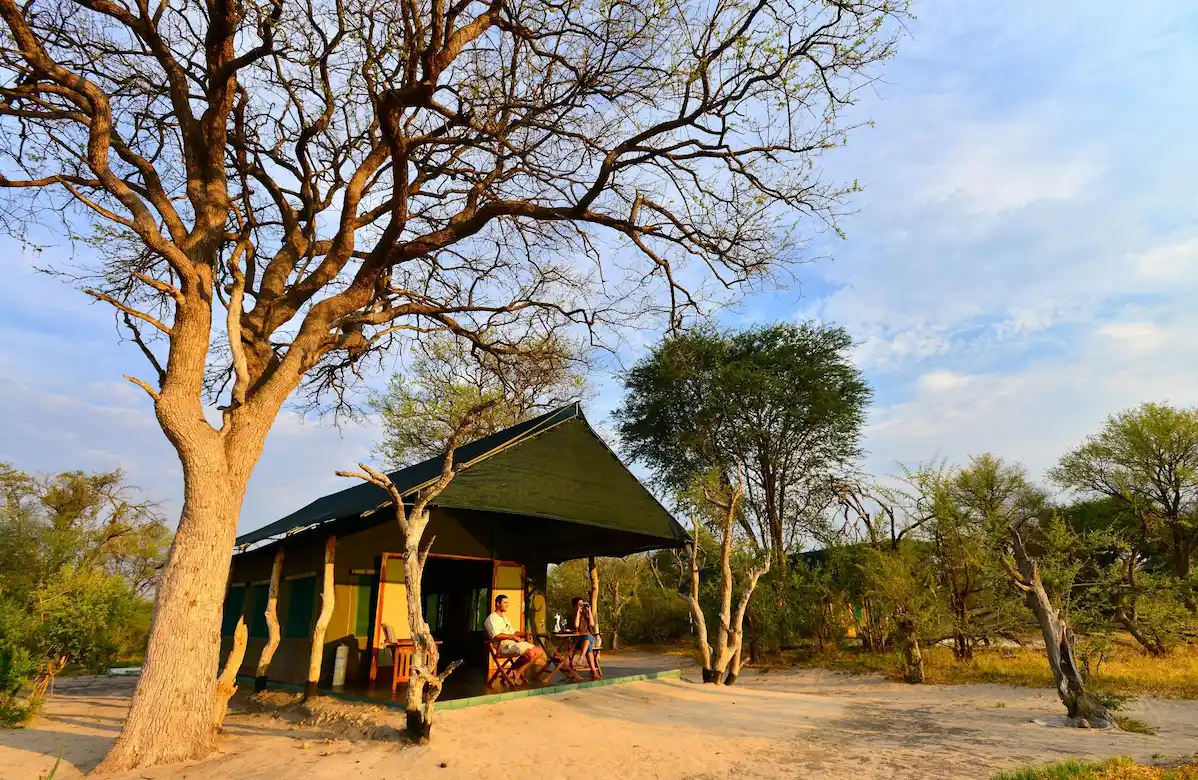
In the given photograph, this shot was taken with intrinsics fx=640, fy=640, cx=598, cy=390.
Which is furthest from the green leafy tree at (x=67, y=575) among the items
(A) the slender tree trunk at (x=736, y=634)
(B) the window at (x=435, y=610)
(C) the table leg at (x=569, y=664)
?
(A) the slender tree trunk at (x=736, y=634)

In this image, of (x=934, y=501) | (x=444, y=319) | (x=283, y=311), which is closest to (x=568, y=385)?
(x=444, y=319)

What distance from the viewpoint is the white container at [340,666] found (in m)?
8.29

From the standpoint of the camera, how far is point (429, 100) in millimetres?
6242

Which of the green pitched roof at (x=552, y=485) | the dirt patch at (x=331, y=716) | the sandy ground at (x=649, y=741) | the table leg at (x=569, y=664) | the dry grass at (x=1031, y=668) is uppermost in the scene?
the green pitched roof at (x=552, y=485)

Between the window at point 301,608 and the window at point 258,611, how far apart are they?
51.4 inches

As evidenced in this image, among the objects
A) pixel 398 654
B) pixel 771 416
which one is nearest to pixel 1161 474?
pixel 771 416

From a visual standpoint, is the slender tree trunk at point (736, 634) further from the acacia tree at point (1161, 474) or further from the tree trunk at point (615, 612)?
the acacia tree at point (1161, 474)

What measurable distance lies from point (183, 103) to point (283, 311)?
7.92ft

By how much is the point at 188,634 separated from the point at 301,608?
420cm

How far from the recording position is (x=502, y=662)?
8086 mm

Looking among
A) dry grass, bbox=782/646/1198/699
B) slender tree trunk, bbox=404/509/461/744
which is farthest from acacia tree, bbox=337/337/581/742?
dry grass, bbox=782/646/1198/699

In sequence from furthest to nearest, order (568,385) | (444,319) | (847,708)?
(568,385), (444,319), (847,708)

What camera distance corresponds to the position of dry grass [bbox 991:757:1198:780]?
4.21 m

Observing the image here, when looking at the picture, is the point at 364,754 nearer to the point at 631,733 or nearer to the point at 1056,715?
the point at 631,733
